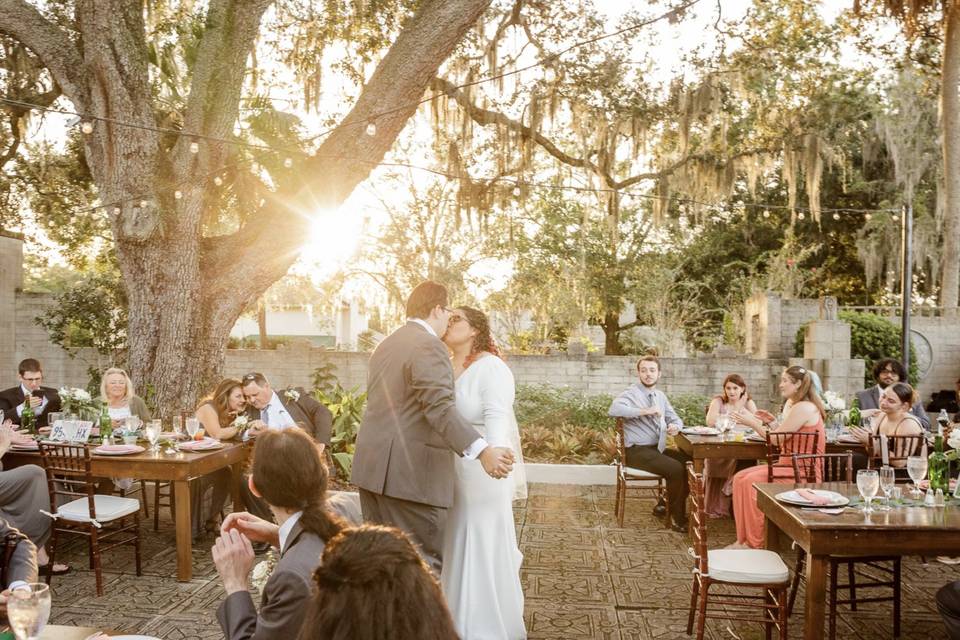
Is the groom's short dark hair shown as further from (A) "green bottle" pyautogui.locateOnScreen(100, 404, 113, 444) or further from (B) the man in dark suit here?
(B) the man in dark suit

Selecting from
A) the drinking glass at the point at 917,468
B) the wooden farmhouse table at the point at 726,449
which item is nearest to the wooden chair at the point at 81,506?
the wooden farmhouse table at the point at 726,449

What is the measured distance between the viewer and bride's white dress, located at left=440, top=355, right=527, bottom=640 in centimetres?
398

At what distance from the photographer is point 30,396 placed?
657cm

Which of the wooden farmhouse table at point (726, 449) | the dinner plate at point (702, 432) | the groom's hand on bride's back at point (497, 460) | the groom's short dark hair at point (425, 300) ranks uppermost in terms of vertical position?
the groom's short dark hair at point (425, 300)

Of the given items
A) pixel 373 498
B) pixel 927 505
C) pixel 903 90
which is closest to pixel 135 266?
pixel 373 498

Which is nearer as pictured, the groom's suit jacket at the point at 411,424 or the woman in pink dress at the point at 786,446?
the groom's suit jacket at the point at 411,424

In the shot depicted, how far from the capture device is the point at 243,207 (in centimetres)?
949

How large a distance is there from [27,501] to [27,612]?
369 centimetres

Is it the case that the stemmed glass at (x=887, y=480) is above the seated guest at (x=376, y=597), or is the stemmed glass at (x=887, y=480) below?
below

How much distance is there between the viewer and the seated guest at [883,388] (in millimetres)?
6969

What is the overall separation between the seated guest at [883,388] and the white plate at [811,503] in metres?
3.23

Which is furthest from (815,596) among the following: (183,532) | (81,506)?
(81,506)

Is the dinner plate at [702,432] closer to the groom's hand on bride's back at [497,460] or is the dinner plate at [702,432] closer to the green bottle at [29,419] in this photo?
the groom's hand on bride's back at [497,460]

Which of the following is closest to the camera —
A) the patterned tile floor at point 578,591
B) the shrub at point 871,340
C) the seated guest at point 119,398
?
the patterned tile floor at point 578,591
